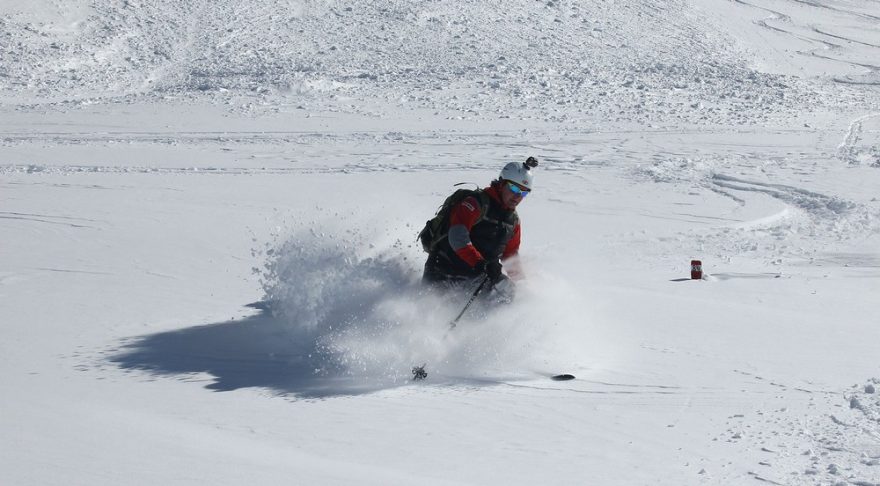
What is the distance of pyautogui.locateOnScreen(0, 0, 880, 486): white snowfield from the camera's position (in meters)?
5.54

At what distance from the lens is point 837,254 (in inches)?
496

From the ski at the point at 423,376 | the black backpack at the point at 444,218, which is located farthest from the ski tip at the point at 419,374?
the black backpack at the point at 444,218

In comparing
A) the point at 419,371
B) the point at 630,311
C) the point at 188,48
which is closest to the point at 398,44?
the point at 188,48

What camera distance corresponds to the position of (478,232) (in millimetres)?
7730

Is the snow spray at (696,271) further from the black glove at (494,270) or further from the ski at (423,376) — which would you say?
the ski at (423,376)

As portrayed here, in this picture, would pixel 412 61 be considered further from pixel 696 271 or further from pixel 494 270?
pixel 494 270

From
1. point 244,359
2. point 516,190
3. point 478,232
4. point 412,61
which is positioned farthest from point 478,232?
point 412,61

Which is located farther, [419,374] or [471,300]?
[471,300]

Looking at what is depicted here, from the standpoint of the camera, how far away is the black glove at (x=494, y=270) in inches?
288

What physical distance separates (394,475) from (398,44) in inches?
965

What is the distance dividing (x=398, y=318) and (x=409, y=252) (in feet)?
3.10

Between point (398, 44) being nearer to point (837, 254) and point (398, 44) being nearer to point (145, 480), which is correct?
point (837, 254)

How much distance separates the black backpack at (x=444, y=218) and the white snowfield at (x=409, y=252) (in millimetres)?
400

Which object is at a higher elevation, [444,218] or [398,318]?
[444,218]
